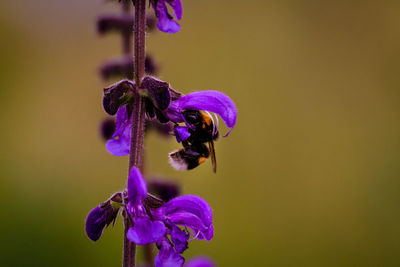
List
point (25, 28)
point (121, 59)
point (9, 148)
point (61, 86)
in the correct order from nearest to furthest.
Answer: point (121, 59), point (9, 148), point (61, 86), point (25, 28)

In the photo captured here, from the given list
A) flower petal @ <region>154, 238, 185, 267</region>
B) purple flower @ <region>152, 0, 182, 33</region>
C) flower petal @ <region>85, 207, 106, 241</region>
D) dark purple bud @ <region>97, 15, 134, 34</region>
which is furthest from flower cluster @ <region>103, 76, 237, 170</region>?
dark purple bud @ <region>97, 15, 134, 34</region>

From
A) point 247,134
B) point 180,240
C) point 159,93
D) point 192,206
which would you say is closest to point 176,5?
point 159,93

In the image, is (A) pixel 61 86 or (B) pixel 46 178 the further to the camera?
(A) pixel 61 86

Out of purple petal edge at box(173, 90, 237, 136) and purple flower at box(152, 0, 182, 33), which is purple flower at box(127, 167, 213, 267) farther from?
purple flower at box(152, 0, 182, 33)

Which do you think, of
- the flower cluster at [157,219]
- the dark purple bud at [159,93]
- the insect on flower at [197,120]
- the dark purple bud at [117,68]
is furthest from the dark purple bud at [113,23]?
the flower cluster at [157,219]

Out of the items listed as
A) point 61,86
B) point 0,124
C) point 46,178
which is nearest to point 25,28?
point 61,86

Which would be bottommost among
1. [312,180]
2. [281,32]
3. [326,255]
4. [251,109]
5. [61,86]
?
[326,255]

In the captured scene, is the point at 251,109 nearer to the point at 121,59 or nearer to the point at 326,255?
the point at 326,255
